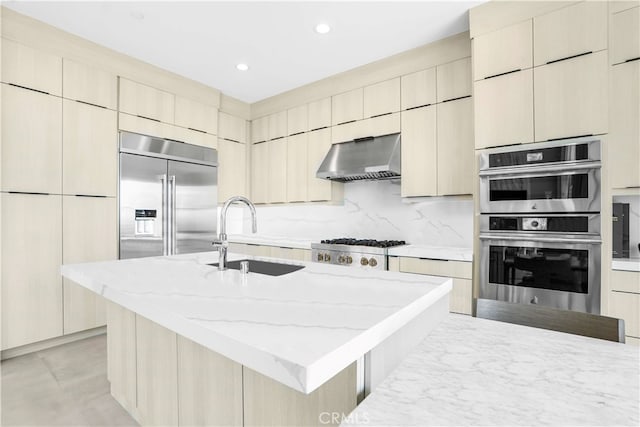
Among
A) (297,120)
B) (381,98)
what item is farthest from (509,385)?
(297,120)

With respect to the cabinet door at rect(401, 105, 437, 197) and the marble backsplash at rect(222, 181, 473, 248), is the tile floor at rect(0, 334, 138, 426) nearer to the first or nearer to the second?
the marble backsplash at rect(222, 181, 473, 248)

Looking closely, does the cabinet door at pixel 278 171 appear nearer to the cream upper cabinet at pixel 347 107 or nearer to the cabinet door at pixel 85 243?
the cream upper cabinet at pixel 347 107

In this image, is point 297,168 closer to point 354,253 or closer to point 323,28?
point 354,253

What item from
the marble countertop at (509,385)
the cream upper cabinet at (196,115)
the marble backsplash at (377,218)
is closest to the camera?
the marble countertop at (509,385)

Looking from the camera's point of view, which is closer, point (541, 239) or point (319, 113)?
point (541, 239)

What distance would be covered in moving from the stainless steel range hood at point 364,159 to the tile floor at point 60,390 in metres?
2.67

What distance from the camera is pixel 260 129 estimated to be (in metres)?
4.50

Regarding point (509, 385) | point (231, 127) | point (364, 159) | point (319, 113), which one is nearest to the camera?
point (509, 385)

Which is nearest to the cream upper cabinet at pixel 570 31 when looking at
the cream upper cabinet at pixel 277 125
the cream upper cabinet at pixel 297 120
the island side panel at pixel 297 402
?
the cream upper cabinet at pixel 297 120

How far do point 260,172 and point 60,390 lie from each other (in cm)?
310

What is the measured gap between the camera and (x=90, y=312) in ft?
9.77

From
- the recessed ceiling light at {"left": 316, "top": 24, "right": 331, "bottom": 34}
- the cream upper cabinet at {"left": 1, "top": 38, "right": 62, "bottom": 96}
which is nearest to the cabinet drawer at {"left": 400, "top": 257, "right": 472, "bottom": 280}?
the recessed ceiling light at {"left": 316, "top": 24, "right": 331, "bottom": 34}

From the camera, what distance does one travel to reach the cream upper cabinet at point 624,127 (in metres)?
1.94

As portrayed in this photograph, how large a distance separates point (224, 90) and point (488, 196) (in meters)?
3.39
